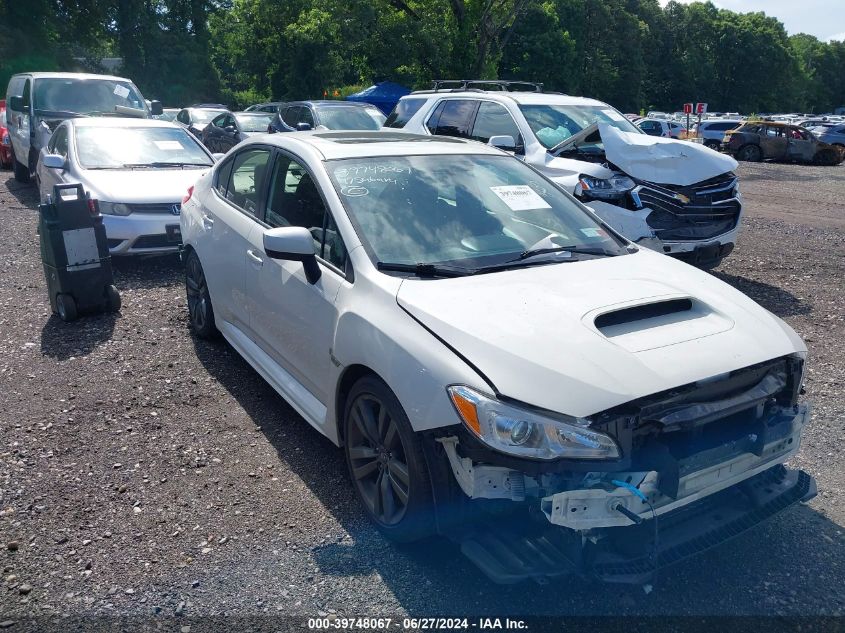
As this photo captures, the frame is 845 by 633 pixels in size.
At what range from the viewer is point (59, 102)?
1302cm

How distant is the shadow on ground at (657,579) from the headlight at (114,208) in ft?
17.5

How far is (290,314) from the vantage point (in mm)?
3990

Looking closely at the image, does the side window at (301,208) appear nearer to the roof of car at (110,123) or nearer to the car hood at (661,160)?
the car hood at (661,160)

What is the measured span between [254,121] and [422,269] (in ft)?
49.3

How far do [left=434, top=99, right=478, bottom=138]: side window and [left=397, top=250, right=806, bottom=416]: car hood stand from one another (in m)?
5.92

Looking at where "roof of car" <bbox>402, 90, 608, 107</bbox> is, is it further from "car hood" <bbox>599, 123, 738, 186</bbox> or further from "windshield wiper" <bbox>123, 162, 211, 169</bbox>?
"windshield wiper" <bbox>123, 162, 211, 169</bbox>

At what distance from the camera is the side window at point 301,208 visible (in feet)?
12.5

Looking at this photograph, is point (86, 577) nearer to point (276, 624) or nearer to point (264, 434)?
point (276, 624)

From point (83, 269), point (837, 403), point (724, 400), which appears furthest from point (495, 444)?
point (83, 269)

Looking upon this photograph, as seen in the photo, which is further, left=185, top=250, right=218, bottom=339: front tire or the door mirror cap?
the door mirror cap

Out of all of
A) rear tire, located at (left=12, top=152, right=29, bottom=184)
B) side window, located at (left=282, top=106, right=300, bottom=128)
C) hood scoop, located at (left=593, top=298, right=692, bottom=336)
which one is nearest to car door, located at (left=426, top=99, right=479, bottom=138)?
side window, located at (left=282, top=106, right=300, bottom=128)

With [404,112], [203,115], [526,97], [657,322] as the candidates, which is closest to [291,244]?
[657,322]

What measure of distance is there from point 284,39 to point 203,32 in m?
14.9

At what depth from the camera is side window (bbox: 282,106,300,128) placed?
1486 centimetres
